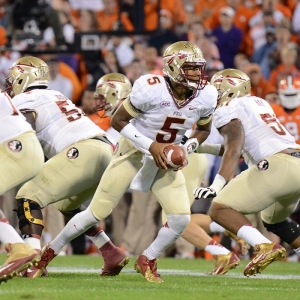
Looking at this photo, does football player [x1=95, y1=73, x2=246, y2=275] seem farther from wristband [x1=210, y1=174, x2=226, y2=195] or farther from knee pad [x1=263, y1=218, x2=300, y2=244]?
wristband [x1=210, y1=174, x2=226, y2=195]

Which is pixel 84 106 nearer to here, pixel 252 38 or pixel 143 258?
pixel 252 38

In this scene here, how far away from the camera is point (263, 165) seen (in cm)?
608

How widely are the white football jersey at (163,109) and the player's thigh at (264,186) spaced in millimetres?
544

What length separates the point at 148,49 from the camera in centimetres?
1036

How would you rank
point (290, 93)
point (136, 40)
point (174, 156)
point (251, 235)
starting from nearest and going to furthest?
1. point (174, 156)
2. point (251, 235)
3. point (290, 93)
4. point (136, 40)

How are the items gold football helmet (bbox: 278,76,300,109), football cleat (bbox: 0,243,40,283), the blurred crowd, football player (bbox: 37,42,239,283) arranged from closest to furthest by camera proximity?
football cleat (bbox: 0,243,40,283) < football player (bbox: 37,42,239,283) < gold football helmet (bbox: 278,76,300,109) < the blurred crowd

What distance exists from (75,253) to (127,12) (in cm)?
327

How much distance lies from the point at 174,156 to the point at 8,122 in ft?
3.71

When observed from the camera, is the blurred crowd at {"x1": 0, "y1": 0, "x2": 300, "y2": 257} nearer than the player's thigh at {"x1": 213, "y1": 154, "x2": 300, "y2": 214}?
No

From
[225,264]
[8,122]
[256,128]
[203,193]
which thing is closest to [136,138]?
[203,193]

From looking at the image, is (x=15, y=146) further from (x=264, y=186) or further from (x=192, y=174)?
(x=192, y=174)

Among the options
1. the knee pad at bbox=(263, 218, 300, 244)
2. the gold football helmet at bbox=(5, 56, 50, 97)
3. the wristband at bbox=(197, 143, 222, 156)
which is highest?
the gold football helmet at bbox=(5, 56, 50, 97)

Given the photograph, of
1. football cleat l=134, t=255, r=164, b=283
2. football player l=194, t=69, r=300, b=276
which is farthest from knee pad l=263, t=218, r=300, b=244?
football cleat l=134, t=255, r=164, b=283

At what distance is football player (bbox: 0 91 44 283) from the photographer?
201 inches
